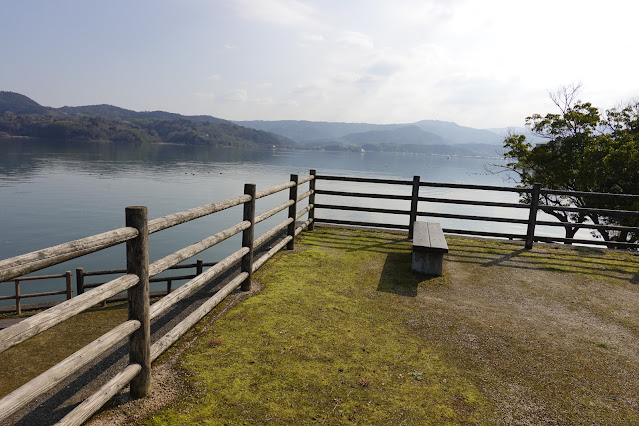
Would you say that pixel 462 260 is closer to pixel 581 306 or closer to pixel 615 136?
pixel 581 306

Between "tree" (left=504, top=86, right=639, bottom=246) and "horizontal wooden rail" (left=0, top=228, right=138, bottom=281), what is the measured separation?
20.4 metres

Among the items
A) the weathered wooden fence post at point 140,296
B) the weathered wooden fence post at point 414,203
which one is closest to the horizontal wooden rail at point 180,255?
the weathered wooden fence post at point 140,296

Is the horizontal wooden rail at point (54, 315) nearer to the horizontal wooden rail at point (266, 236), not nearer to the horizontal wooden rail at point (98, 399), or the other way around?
the horizontal wooden rail at point (98, 399)

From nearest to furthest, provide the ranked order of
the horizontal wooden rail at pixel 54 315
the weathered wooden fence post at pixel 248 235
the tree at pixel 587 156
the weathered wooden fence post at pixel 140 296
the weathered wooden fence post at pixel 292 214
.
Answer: the horizontal wooden rail at pixel 54 315, the weathered wooden fence post at pixel 140 296, the weathered wooden fence post at pixel 248 235, the weathered wooden fence post at pixel 292 214, the tree at pixel 587 156

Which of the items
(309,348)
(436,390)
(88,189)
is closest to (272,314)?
(309,348)

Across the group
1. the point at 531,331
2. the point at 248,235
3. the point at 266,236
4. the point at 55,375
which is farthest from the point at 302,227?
the point at 55,375

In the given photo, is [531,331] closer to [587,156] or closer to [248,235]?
[248,235]

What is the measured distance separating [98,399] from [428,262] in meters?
5.88

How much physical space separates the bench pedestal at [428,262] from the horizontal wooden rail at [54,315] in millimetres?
5477

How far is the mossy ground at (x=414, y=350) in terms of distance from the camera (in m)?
3.53

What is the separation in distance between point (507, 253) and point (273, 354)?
23.9 feet

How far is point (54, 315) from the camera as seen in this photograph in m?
2.42

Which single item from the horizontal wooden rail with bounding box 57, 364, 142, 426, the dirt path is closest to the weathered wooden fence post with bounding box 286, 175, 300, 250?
the dirt path

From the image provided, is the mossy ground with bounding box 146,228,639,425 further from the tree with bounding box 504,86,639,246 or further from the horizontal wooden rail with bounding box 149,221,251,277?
the tree with bounding box 504,86,639,246
